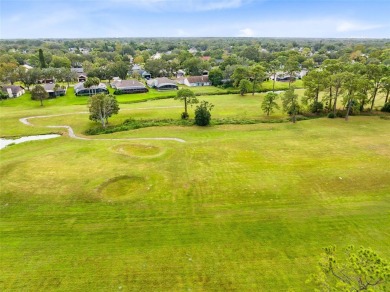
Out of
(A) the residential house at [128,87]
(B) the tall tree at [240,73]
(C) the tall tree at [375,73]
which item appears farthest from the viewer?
(A) the residential house at [128,87]

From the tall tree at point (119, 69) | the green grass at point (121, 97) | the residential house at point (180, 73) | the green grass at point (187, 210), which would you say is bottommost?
the green grass at point (187, 210)

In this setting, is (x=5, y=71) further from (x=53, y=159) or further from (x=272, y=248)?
(x=272, y=248)

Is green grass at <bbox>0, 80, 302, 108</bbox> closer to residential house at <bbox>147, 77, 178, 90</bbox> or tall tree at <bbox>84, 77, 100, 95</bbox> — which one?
residential house at <bbox>147, 77, 178, 90</bbox>

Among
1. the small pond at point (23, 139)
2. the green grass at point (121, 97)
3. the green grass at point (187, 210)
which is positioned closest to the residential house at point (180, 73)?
the green grass at point (121, 97)

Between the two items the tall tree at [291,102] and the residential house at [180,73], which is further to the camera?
the residential house at [180,73]

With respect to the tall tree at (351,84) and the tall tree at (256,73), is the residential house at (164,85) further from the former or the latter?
the tall tree at (351,84)

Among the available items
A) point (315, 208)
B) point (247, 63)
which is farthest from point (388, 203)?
point (247, 63)

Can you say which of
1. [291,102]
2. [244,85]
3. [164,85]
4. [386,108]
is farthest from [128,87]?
[386,108]

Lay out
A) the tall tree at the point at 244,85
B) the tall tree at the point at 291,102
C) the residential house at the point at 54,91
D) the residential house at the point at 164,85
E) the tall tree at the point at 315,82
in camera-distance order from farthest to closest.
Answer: the residential house at the point at 164,85 → the residential house at the point at 54,91 → the tall tree at the point at 244,85 → the tall tree at the point at 315,82 → the tall tree at the point at 291,102

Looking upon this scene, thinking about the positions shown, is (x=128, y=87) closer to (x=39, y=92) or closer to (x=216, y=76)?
(x=39, y=92)
